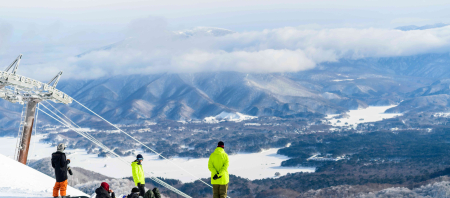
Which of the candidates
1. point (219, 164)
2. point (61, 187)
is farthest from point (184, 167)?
point (219, 164)

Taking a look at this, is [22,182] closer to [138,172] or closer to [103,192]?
[138,172]

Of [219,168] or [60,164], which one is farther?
[219,168]

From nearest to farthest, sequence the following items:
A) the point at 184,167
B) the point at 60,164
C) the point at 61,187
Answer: the point at 60,164
the point at 61,187
the point at 184,167

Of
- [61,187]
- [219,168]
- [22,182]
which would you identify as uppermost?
[22,182]

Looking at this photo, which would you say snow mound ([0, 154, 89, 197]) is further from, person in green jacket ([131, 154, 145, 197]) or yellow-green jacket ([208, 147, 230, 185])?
yellow-green jacket ([208, 147, 230, 185])

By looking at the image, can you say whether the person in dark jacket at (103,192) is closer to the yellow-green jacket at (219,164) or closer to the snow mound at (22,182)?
the yellow-green jacket at (219,164)

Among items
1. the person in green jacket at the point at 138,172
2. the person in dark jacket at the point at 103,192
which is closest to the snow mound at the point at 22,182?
the person in green jacket at the point at 138,172
